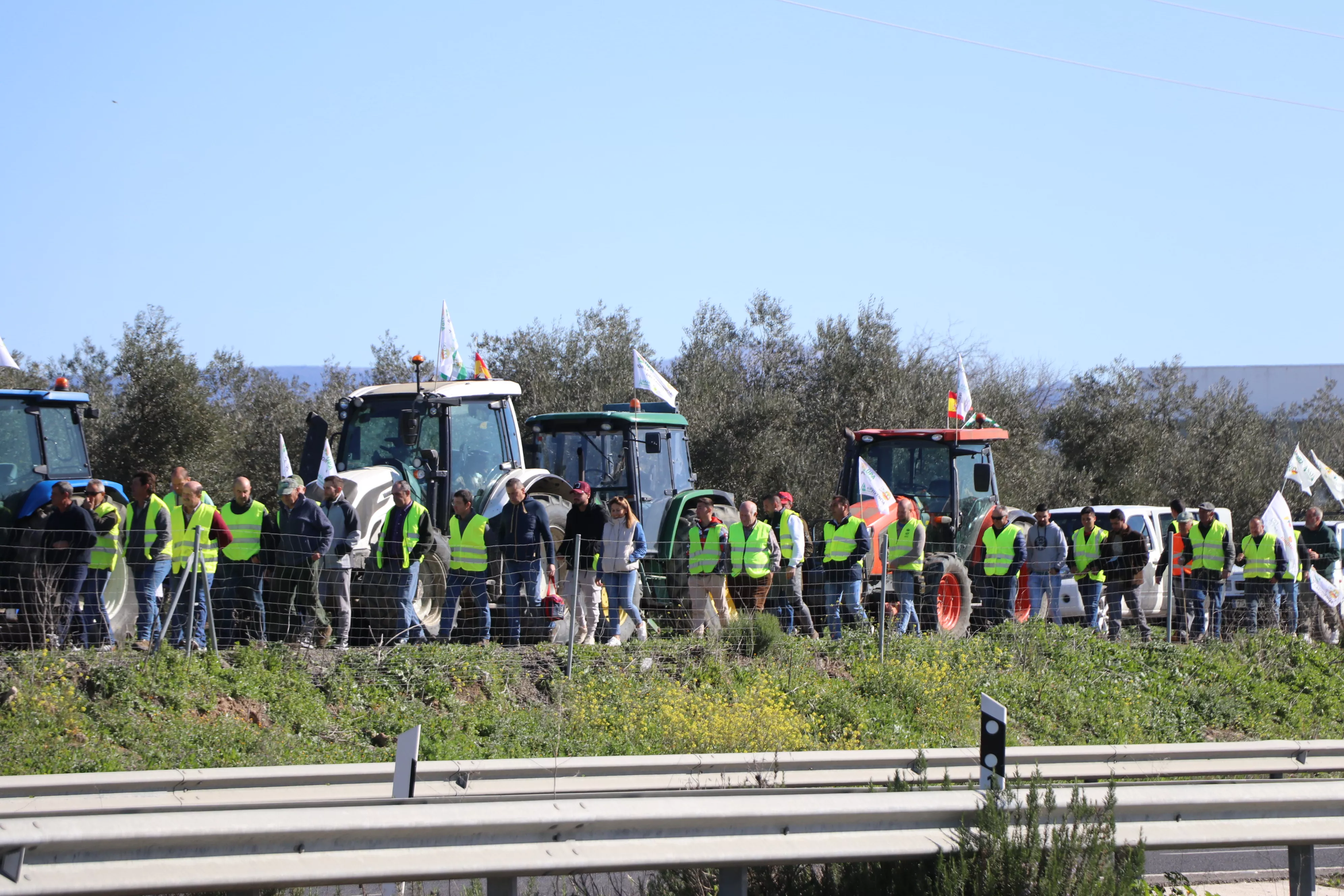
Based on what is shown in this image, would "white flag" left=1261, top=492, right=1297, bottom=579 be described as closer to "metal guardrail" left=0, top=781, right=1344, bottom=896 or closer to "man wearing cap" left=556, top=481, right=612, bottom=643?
"man wearing cap" left=556, top=481, right=612, bottom=643

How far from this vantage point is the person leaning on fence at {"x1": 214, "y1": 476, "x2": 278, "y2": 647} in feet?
36.1

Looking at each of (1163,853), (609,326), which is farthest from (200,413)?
(1163,853)

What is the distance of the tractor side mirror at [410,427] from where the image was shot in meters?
12.8

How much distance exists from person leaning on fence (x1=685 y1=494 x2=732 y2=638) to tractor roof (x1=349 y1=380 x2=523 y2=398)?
91.8 inches

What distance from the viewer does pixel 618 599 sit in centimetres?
1255

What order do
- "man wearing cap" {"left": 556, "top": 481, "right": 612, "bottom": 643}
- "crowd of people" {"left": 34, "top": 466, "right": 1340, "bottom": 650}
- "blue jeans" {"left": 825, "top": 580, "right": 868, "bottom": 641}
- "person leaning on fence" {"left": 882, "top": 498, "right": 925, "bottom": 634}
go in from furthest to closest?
"person leaning on fence" {"left": 882, "top": 498, "right": 925, "bottom": 634} < "blue jeans" {"left": 825, "top": 580, "right": 868, "bottom": 641} < "man wearing cap" {"left": 556, "top": 481, "right": 612, "bottom": 643} < "crowd of people" {"left": 34, "top": 466, "right": 1340, "bottom": 650}

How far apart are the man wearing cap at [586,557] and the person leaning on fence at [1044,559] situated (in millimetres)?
5084

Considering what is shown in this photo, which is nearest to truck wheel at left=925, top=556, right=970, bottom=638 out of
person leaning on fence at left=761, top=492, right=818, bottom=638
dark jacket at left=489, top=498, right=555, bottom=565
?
person leaning on fence at left=761, top=492, right=818, bottom=638

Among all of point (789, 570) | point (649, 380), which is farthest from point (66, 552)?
point (649, 380)

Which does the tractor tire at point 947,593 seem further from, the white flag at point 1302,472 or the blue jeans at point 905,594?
the white flag at point 1302,472

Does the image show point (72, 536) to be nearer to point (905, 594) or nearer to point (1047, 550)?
point (905, 594)

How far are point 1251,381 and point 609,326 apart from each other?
1868 inches

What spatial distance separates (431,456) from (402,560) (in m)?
1.61

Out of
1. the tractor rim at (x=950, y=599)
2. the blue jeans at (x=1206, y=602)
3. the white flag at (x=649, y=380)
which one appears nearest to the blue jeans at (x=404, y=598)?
the white flag at (x=649, y=380)
